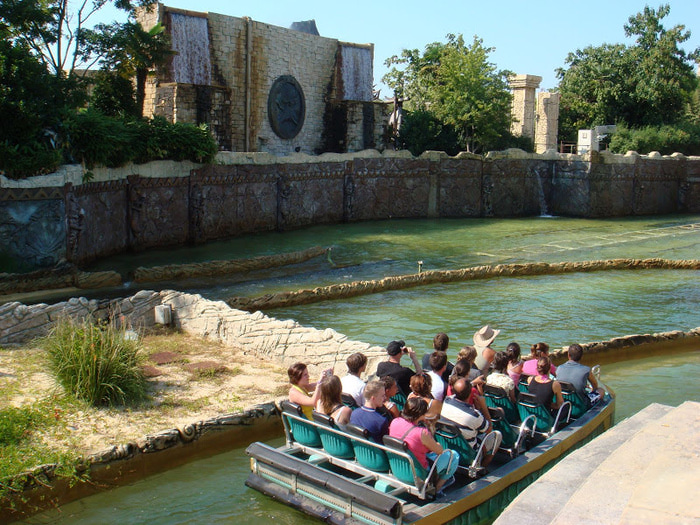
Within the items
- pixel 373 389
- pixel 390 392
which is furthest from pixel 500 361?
pixel 373 389

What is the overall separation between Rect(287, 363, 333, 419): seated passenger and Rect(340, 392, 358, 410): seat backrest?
26 centimetres

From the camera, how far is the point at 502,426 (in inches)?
290

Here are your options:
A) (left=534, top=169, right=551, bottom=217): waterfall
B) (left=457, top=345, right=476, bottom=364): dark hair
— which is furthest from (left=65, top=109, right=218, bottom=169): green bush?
(left=534, top=169, right=551, bottom=217): waterfall

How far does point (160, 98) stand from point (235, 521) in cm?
2014

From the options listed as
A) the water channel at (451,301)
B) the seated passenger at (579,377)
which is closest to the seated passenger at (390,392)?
the water channel at (451,301)

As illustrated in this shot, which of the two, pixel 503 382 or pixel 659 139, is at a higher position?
pixel 659 139

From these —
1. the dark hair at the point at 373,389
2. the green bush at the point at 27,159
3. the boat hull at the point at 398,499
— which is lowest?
the boat hull at the point at 398,499

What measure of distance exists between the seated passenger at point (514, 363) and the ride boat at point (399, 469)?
507mm

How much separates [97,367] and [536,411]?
4.79 metres

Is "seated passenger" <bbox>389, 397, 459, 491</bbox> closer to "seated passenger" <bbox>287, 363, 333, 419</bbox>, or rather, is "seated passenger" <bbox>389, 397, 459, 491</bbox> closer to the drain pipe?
"seated passenger" <bbox>287, 363, 333, 419</bbox>

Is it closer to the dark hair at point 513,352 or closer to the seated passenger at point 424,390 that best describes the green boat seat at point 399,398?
the seated passenger at point 424,390

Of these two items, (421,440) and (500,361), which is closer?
(421,440)

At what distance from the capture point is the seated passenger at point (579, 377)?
325 inches

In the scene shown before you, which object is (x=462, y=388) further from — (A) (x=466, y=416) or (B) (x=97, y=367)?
(B) (x=97, y=367)
